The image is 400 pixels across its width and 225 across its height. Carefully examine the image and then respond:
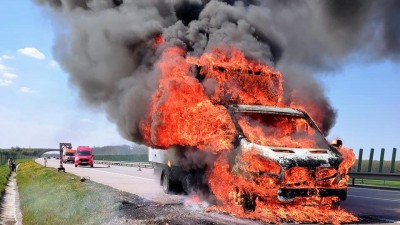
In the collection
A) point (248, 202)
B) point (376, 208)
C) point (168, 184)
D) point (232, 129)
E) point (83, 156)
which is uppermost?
point (232, 129)

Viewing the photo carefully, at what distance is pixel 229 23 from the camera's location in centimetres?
1478

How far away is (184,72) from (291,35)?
6.97 m

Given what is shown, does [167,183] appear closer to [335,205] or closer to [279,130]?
[279,130]

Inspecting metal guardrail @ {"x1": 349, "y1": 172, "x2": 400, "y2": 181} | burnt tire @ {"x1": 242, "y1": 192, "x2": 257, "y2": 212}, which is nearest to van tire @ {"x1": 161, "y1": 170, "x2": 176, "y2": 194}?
burnt tire @ {"x1": 242, "y1": 192, "x2": 257, "y2": 212}

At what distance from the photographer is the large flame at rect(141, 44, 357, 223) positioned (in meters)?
8.56

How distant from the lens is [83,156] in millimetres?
45375

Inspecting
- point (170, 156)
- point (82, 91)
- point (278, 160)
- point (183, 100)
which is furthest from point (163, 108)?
point (82, 91)

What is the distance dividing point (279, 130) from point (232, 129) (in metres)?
1.32

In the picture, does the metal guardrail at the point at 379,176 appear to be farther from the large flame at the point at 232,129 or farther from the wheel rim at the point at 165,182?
the wheel rim at the point at 165,182

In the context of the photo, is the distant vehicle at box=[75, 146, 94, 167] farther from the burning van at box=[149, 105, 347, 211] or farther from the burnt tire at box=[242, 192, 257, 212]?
the burnt tire at box=[242, 192, 257, 212]

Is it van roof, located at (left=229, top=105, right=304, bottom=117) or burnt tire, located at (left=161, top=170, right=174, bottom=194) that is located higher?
van roof, located at (left=229, top=105, right=304, bottom=117)

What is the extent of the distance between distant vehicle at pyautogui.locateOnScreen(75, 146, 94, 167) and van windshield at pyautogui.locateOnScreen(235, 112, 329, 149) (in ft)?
124

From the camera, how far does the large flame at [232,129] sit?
856cm

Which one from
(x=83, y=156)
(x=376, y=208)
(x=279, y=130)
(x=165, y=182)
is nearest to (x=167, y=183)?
(x=165, y=182)
